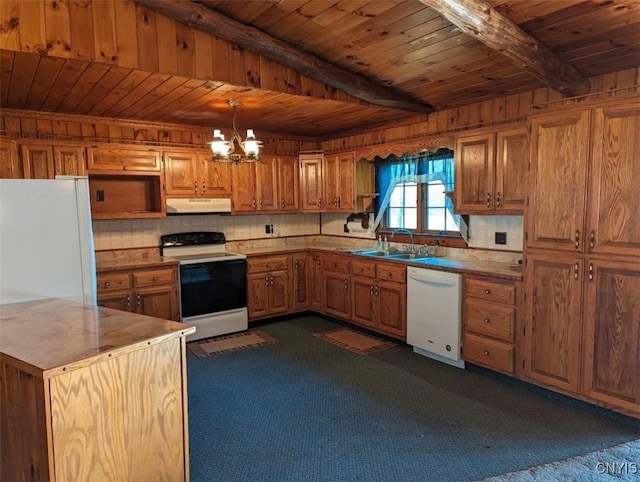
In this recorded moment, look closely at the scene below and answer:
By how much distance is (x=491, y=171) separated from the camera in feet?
12.0

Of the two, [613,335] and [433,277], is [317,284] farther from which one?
[613,335]

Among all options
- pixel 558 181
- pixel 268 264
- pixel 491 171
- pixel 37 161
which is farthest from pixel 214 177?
pixel 558 181

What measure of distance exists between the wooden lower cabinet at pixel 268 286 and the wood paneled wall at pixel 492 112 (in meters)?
1.71

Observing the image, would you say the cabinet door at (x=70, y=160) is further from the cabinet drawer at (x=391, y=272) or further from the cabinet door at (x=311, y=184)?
the cabinet drawer at (x=391, y=272)

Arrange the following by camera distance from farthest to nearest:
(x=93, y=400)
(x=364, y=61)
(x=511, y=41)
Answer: (x=364, y=61) → (x=511, y=41) → (x=93, y=400)

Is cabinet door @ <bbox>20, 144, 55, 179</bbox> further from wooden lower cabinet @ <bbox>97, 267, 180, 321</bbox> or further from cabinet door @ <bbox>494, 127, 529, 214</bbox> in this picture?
cabinet door @ <bbox>494, 127, 529, 214</bbox>

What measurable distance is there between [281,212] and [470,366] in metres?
2.92

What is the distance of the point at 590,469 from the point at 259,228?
428cm

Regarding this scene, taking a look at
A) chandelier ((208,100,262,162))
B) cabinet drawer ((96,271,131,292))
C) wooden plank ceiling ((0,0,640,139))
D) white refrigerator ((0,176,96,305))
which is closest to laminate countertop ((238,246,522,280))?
cabinet drawer ((96,271,131,292))

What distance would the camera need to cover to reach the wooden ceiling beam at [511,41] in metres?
2.34

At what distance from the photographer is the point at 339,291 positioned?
5098mm

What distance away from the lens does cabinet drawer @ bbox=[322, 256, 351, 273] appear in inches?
195

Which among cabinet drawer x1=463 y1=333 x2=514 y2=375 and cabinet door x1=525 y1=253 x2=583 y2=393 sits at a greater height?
cabinet door x1=525 y1=253 x2=583 y2=393

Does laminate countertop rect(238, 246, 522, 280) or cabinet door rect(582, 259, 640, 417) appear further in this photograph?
laminate countertop rect(238, 246, 522, 280)
